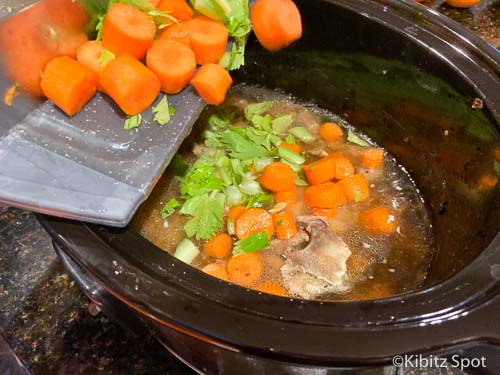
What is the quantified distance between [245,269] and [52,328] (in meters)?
0.43

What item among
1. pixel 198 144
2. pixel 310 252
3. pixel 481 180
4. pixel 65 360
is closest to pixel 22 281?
pixel 65 360

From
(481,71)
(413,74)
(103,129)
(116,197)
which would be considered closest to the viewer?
(116,197)

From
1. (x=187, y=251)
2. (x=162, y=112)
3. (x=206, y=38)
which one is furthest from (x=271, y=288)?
(x=206, y=38)

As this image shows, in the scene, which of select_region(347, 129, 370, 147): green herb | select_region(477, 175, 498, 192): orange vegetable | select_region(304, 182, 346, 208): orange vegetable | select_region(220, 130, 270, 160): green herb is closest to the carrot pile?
select_region(220, 130, 270, 160): green herb

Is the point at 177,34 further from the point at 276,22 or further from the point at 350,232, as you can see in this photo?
the point at 350,232

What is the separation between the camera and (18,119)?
95 centimetres

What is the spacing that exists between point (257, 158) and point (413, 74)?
43 centimetres

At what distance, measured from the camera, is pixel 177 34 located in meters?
1.06

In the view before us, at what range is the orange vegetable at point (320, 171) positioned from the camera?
1.30 metres

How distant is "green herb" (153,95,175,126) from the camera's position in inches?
40.1

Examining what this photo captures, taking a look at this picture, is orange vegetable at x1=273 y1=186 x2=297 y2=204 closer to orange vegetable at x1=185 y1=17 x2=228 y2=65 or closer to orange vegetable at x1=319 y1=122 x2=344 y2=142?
orange vegetable at x1=319 y1=122 x2=344 y2=142

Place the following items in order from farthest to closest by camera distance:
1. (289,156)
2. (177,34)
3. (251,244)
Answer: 1. (289,156)
2. (251,244)
3. (177,34)

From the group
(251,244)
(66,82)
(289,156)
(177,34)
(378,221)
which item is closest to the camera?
Result: (66,82)

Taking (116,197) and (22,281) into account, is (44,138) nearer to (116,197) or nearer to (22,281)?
(116,197)
